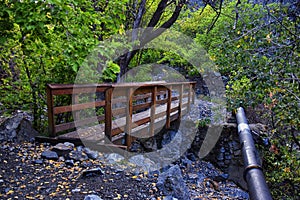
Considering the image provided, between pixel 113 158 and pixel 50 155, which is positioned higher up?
pixel 50 155

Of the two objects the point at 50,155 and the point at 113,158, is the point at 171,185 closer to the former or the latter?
the point at 113,158

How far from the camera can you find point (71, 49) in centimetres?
238

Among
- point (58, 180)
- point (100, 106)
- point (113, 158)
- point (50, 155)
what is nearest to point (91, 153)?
point (113, 158)

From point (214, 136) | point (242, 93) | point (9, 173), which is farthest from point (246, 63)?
point (214, 136)

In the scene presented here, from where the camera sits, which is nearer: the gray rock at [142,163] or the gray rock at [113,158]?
the gray rock at [113,158]

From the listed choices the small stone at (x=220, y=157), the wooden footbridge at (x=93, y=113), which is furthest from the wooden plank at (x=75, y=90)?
the small stone at (x=220, y=157)

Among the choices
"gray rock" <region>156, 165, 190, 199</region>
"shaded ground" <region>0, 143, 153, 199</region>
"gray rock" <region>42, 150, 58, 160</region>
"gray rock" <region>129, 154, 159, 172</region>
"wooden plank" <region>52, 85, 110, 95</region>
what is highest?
"wooden plank" <region>52, 85, 110, 95</region>

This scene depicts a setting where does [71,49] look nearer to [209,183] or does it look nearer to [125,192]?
[125,192]

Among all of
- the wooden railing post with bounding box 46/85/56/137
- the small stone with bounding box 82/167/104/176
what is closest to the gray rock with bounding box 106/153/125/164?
the small stone with bounding box 82/167/104/176

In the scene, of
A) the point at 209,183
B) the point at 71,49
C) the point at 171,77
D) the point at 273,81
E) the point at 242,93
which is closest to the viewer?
the point at 71,49

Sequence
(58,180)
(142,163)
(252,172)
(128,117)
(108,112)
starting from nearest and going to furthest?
(58,180) → (108,112) → (142,163) → (128,117) → (252,172)

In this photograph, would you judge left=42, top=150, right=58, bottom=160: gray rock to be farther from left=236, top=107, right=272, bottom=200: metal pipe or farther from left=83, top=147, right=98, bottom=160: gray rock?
left=236, top=107, right=272, bottom=200: metal pipe

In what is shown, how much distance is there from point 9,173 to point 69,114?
2.12m

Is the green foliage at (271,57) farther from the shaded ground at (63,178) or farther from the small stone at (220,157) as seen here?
the small stone at (220,157)
